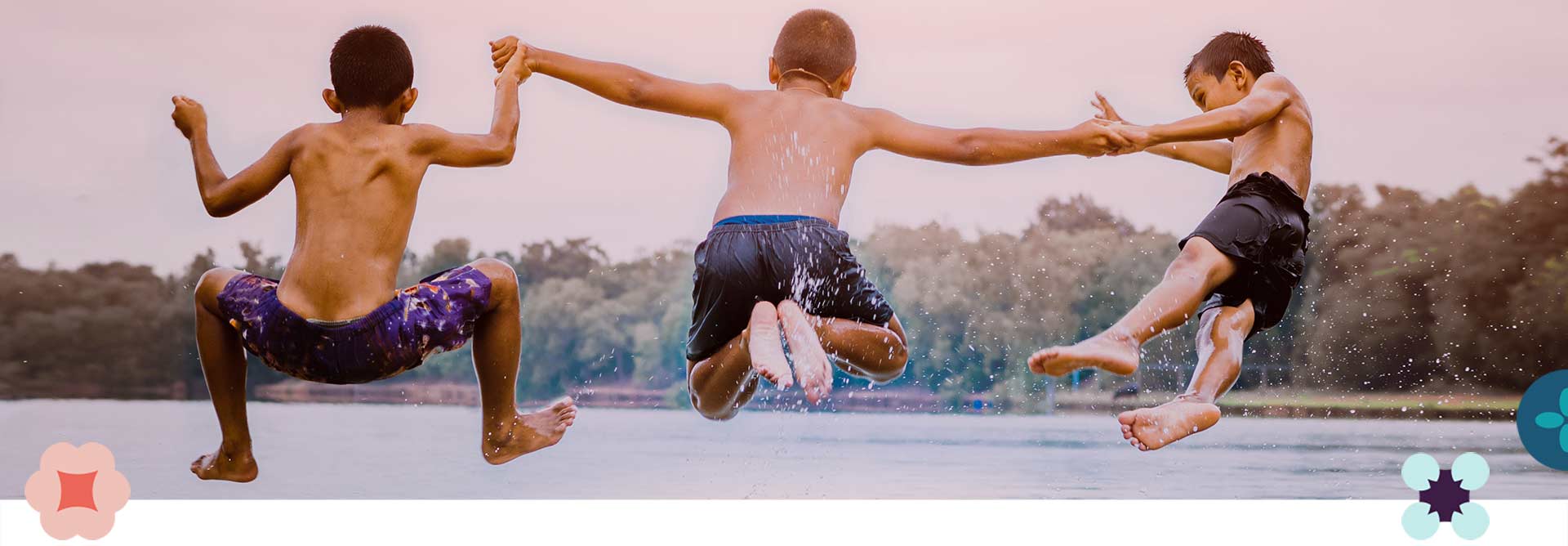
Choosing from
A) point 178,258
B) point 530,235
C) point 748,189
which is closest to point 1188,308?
point 748,189

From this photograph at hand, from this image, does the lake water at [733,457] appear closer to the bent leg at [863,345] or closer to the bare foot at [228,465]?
the bare foot at [228,465]

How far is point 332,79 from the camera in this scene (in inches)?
139

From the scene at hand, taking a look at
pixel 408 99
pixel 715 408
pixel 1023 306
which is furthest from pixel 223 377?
pixel 1023 306

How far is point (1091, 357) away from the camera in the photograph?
3.24 meters

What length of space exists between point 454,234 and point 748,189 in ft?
12.2

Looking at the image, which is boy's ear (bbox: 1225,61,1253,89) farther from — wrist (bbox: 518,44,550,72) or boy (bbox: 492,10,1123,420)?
wrist (bbox: 518,44,550,72)

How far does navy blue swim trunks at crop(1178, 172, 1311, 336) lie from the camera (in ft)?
12.1

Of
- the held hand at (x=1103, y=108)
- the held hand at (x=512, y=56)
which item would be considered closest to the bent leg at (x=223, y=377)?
the held hand at (x=512, y=56)

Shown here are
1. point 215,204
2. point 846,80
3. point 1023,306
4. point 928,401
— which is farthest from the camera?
point 1023,306

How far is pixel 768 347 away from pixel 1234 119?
130 centimetres

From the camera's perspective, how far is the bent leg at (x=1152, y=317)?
10.5ft

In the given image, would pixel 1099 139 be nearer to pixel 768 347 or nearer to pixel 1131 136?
pixel 1131 136

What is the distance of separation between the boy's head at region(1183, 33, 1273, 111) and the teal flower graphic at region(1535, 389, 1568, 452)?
6.90ft
